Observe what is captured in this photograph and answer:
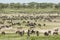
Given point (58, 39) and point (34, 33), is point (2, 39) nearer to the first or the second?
point (58, 39)

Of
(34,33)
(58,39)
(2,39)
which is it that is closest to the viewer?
(58,39)

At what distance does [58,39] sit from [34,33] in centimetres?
1087

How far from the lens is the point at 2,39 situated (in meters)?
32.2

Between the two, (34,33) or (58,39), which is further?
(34,33)

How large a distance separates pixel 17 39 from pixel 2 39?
1.76m

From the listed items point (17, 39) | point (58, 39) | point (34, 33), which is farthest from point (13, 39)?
point (34, 33)

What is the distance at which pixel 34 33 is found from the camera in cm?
4075

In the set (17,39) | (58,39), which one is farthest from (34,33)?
(58,39)

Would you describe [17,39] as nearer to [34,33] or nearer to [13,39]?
[13,39]

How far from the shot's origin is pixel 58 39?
3014cm

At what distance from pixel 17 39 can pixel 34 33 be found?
27.0 ft

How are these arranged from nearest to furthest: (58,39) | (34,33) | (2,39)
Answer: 1. (58,39)
2. (2,39)
3. (34,33)

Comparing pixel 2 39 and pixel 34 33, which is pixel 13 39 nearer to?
pixel 2 39

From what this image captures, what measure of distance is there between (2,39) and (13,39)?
4.23 ft
